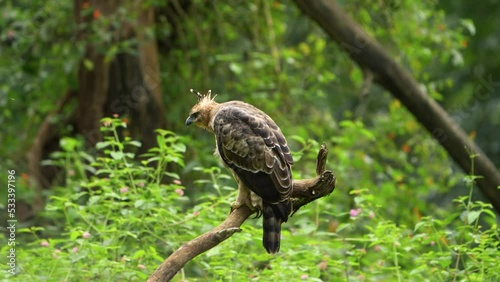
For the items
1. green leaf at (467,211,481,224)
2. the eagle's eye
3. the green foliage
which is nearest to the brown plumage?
the eagle's eye

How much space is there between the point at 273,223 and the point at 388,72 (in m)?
2.74

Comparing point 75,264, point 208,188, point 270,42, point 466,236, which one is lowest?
point 75,264

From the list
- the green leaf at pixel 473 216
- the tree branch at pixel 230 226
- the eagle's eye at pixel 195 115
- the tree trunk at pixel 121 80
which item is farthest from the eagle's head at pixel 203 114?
the tree trunk at pixel 121 80

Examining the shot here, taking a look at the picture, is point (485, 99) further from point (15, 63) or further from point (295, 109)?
point (15, 63)

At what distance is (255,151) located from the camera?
4445 mm

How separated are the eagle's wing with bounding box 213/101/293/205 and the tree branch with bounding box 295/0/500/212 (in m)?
2.33

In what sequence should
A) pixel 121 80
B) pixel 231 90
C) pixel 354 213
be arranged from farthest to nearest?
pixel 231 90
pixel 121 80
pixel 354 213

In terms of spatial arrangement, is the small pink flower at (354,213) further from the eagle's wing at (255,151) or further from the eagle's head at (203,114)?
the eagle's head at (203,114)

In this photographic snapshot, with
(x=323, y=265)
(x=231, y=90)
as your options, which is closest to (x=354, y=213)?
(x=323, y=265)

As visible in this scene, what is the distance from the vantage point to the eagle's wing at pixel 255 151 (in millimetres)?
4305

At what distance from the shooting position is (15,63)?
8.09 metres

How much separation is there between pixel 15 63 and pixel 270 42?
86.3 inches

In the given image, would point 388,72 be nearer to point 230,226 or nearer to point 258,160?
point 258,160

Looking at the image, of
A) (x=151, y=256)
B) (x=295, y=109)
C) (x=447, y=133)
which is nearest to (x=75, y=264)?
(x=151, y=256)
